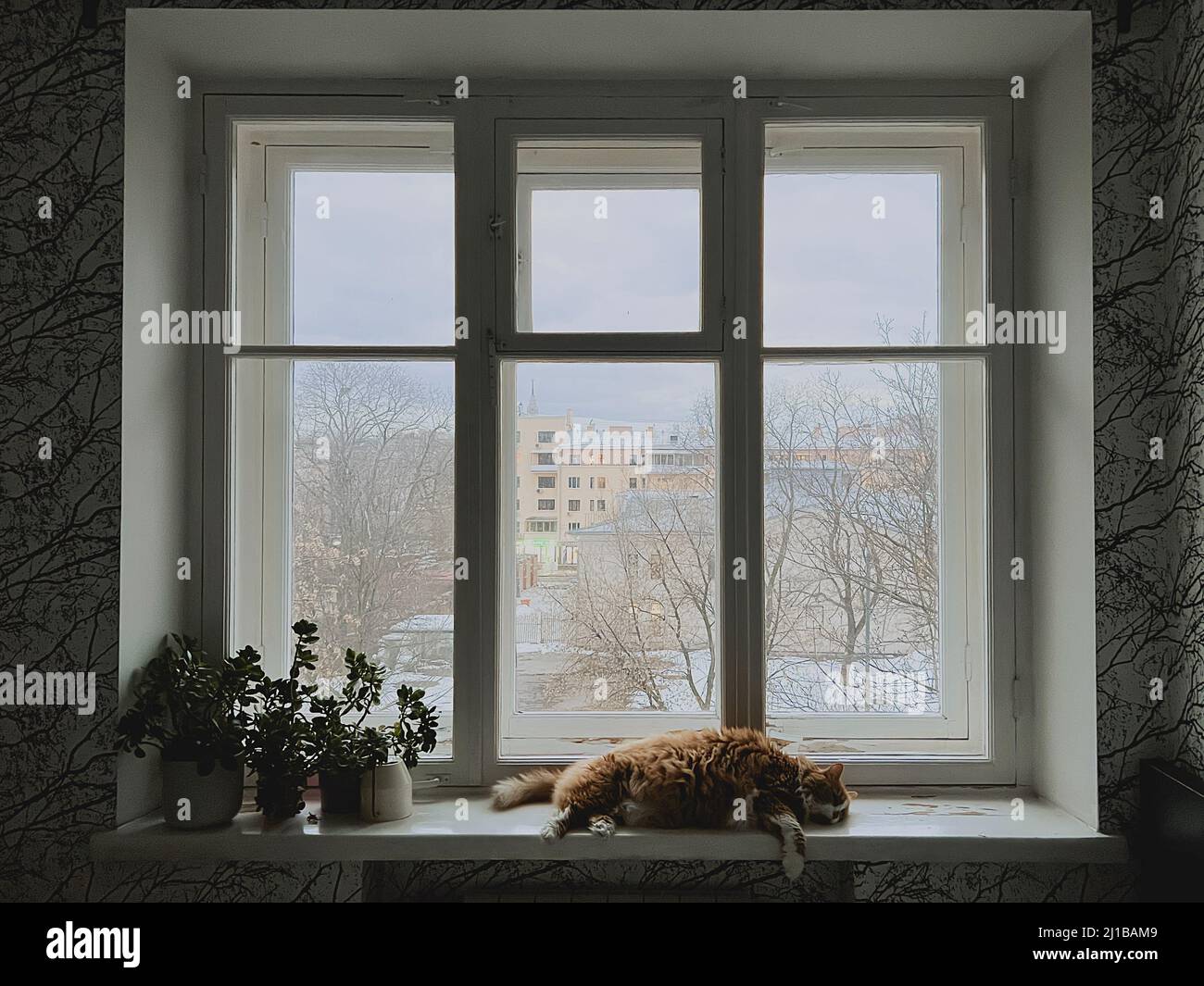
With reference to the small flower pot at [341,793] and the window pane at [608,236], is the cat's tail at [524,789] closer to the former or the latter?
the small flower pot at [341,793]

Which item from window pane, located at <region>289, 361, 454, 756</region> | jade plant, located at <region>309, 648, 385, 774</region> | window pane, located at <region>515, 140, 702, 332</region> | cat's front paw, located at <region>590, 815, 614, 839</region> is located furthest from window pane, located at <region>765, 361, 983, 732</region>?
jade plant, located at <region>309, 648, 385, 774</region>

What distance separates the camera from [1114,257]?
1714mm

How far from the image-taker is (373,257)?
198cm

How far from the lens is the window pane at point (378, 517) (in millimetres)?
1950

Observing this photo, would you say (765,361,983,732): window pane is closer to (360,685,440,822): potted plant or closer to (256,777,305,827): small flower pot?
(360,685,440,822): potted plant

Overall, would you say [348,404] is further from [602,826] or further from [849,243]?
[849,243]

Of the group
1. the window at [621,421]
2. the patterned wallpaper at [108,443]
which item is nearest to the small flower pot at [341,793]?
the patterned wallpaper at [108,443]

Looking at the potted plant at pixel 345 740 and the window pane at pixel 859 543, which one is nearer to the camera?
the potted plant at pixel 345 740

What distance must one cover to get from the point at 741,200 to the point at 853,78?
37cm

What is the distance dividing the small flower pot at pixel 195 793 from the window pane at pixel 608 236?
1.10 metres

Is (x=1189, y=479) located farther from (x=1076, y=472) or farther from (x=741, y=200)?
(x=741, y=200)

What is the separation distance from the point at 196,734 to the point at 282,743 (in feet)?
0.53
